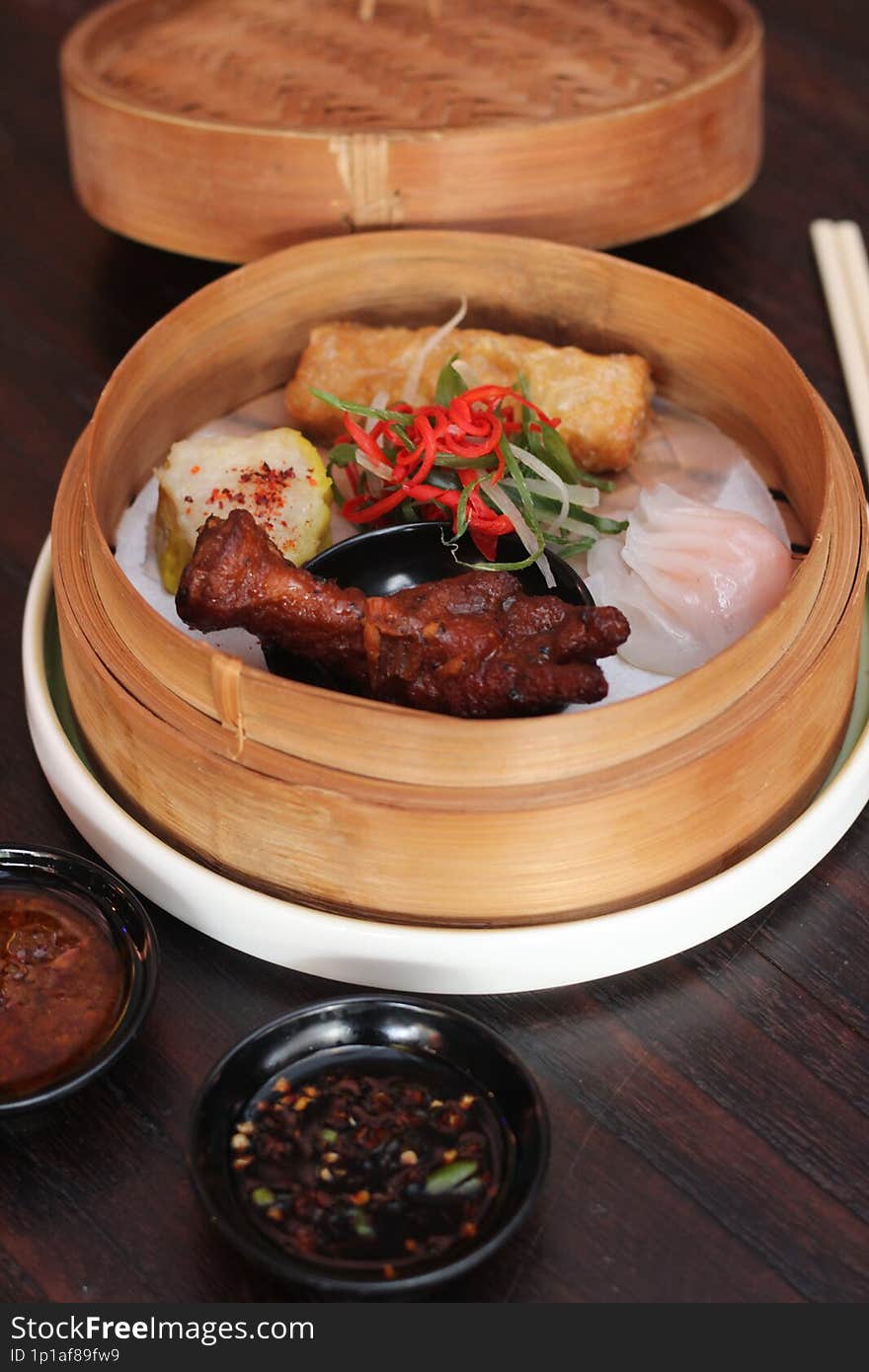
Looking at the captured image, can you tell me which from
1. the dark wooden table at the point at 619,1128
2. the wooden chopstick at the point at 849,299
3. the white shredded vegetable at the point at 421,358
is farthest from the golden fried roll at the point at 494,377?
the dark wooden table at the point at 619,1128

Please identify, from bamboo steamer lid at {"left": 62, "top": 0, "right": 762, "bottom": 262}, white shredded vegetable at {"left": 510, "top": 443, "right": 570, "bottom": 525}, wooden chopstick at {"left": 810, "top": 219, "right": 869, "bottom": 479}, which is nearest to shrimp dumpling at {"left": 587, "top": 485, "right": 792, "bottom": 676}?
white shredded vegetable at {"left": 510, "top": 443, "right": 570, "bottom": 525}

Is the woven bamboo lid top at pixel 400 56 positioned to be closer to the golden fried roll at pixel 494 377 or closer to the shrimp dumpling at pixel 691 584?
the golden fried roll at pixel 494 377

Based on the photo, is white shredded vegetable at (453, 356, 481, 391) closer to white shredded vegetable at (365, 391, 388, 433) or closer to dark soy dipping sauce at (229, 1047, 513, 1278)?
white shredded vegetable at (365, 391, 388, 433)

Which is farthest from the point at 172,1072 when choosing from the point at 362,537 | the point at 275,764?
the point at 362,537

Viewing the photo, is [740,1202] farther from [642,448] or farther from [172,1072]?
[642,448]

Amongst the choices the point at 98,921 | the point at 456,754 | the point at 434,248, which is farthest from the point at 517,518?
the point at 98,921
